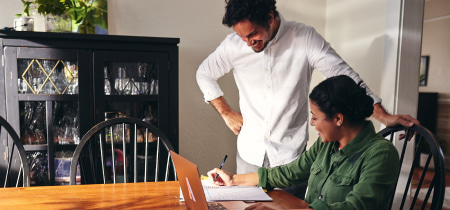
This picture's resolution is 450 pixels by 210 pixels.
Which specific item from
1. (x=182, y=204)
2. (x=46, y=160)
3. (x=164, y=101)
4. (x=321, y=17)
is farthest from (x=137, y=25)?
(x=182, y=204)

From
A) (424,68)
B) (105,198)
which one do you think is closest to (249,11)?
(105,198)

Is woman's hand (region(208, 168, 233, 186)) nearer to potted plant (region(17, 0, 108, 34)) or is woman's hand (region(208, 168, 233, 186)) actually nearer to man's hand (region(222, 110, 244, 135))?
man's hand (region(222, 110, 244, 135))

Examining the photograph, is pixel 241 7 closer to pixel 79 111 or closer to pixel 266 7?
pixel 266 7

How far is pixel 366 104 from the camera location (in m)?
1.14

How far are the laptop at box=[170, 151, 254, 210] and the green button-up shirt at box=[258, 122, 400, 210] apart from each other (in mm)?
253

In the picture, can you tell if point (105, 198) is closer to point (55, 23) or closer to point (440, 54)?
point (55, 23)

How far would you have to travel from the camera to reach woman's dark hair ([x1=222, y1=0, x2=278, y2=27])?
1460 mm

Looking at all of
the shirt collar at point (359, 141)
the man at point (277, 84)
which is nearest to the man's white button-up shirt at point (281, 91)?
the man at point (277, 84)

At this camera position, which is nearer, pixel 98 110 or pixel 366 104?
pixel 366 104

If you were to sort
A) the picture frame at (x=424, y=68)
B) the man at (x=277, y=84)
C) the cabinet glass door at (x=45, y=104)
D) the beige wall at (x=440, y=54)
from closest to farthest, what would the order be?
the man at (x=277, y=84) < the cabinet glass door at (x=45, y=104) < the beige wall at (x=440, y=54) < the picture frame at (x=424, y=68)

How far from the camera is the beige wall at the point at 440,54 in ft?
16.3

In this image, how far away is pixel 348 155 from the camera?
117cm

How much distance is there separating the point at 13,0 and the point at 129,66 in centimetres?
89

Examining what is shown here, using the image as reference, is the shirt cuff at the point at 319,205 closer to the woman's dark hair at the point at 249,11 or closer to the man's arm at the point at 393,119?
the man's arm at the point at 393,119
